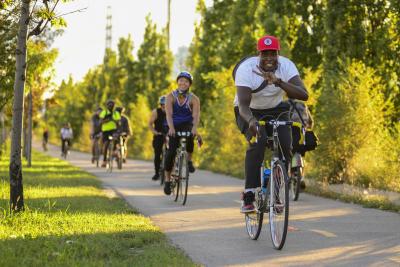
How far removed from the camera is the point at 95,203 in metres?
11.6

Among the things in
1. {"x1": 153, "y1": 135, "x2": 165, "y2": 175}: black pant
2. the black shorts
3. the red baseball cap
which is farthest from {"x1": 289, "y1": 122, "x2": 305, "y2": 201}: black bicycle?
the black shorts

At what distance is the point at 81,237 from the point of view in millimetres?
7688

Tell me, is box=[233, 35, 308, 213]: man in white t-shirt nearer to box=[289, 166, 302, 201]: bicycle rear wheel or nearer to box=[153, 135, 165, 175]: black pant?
box=[289, 166, 302, 201]: bicycle rear wheel

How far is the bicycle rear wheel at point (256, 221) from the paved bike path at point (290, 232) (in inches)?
3.3

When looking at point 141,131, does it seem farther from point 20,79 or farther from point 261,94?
point 261,94

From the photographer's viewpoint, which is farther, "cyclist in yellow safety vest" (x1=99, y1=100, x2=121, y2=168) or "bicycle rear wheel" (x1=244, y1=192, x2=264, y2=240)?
"cyclist in yellow safety vest" (x1=99, y1=100, x2=121, y2=168)

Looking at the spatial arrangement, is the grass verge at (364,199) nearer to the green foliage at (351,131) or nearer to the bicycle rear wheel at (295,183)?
the bicycle rear wheel at (295,183)

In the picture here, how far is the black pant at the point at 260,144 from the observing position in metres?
7.55

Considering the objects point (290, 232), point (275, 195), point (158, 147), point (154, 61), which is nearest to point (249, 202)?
point (275, 195)

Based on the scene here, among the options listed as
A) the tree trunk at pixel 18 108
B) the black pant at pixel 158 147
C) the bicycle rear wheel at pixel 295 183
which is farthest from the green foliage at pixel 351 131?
the tree trunk at pixel 18 108

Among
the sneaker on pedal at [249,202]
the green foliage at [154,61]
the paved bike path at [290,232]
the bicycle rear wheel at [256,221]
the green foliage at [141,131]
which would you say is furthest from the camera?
the green foliage at [154,61]

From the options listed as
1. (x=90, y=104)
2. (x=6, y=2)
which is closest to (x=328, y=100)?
(x=6, y=2)

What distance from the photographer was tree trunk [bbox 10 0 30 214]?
9250mm

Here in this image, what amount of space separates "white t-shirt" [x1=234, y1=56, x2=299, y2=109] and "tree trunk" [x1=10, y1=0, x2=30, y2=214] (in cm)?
290
